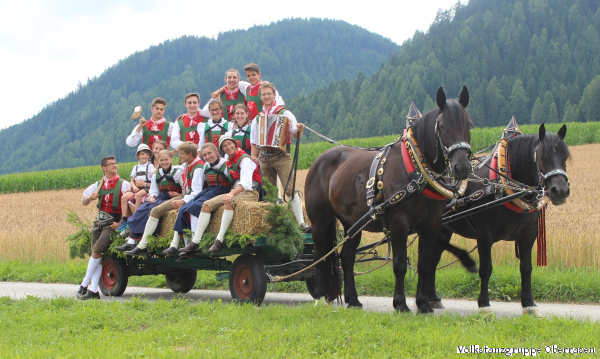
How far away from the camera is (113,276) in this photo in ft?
31.2

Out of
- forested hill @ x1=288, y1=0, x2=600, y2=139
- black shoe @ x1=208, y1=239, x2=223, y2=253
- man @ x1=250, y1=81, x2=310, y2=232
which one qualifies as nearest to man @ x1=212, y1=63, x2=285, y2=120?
man @ x1=250, y1=81, x2=310, y2=232

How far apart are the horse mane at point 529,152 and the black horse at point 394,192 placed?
3.53ft

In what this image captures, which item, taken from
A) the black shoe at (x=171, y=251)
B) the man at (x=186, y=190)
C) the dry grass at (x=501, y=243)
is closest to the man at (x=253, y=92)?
the man at (x=186, y=190)

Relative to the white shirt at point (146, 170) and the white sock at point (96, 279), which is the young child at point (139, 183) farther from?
the white sock at point (96, 279)

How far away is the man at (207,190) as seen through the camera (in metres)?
7.65

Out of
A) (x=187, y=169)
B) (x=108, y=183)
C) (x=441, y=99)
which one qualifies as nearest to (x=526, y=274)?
(x=441, y=99)

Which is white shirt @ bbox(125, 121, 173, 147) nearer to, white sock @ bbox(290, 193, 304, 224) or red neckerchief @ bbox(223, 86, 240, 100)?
red neckerchief @ bbox(223, 86, 240, 100)

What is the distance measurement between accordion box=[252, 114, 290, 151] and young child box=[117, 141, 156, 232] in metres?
2.40

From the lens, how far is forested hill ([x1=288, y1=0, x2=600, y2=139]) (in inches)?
3150

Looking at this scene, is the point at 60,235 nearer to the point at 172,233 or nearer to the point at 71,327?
the point at 172,233

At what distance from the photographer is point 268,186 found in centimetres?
736

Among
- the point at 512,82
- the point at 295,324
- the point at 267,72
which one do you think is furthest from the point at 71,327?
the point at 267,72

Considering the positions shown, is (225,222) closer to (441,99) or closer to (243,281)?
(243,281)

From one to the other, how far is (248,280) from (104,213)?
3.08m
